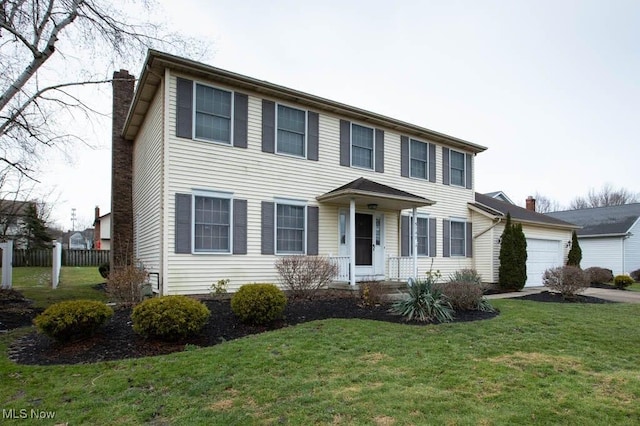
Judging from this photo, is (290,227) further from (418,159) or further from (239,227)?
(418,159)

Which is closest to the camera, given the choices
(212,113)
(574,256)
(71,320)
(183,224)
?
(71,320)

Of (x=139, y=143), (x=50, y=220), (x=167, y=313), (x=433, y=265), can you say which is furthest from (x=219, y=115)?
(x=50, y=220)

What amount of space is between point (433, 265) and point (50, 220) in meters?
34.1

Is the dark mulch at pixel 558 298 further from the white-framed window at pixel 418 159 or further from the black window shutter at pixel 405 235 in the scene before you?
the white-framed window at pixel 418 159

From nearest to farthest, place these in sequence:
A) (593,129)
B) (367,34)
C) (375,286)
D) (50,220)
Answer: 1. (375,286)
2. (367,34)
3. (593,129)
4. (50,220)

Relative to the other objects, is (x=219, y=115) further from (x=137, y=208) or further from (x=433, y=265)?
(x=433, y=265)

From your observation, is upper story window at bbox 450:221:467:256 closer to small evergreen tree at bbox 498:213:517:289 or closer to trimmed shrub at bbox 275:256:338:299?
small evergreen tree at bbox 498:213:517:289

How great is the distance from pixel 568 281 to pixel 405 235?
5.14 m

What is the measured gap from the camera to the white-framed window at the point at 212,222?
9.95 m

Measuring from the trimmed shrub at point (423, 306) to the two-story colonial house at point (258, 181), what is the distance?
2719 millimetres

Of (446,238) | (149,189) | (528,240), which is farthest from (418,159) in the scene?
(149,189)

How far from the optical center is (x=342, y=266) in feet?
38.7

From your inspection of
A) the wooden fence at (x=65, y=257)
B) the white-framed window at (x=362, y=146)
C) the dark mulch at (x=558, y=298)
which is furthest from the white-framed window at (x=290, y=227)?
the wooden fence at (x=65, y=257)

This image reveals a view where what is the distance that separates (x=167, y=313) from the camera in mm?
6129
